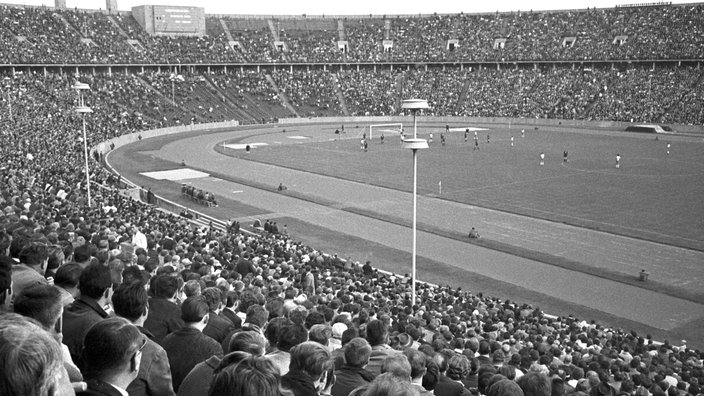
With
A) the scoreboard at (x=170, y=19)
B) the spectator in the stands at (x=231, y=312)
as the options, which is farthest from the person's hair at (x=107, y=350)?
the scoreboard at (x=170, y=19)

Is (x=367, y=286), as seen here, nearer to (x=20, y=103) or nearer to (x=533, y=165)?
(x=533, y=165)

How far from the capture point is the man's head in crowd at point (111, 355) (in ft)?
15.1

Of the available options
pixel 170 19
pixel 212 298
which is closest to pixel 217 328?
pixel 212 298

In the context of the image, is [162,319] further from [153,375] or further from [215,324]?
[153,375]

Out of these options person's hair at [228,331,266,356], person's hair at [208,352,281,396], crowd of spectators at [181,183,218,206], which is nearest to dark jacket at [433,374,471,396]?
person's hair at [228,331,266,356]

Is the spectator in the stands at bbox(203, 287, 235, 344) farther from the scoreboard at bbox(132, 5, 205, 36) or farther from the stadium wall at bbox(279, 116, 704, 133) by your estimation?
the scoreboard at bbox(132, 5, 205, 36)

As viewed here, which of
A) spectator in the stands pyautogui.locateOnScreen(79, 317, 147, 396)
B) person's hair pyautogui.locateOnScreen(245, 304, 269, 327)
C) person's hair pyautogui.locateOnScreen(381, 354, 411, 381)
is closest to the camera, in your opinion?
spectator in the stands pyautogui.locateOnScreen(79, 317, 147, 396)

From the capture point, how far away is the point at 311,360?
5.59 metres

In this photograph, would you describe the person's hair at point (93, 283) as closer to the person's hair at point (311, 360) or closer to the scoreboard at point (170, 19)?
the person's hair at point (311, 360)

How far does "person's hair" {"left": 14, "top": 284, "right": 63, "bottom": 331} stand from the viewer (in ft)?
17.4

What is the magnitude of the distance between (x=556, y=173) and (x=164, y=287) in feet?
155

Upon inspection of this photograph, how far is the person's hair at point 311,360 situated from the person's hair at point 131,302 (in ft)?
6.45

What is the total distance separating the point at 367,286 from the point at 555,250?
1443cm

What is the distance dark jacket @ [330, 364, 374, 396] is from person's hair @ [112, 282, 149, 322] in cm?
209
